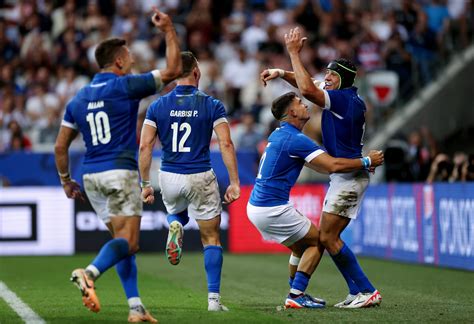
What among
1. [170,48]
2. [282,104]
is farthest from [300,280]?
[170,48]

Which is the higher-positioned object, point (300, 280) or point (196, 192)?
point (196, 192)

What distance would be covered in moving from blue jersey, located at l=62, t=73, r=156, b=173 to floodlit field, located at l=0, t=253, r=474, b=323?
1.36m

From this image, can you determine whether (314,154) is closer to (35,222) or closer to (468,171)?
(468,171)

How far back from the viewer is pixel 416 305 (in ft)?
37.4

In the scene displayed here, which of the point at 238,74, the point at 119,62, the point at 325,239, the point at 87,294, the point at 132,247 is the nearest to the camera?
the point at 87,294

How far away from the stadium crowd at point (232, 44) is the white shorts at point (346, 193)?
38.0 ft

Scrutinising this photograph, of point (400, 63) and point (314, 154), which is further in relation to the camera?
point (400, 63)

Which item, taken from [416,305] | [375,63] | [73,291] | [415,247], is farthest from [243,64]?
[416,305]

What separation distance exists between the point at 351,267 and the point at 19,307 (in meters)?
3.24

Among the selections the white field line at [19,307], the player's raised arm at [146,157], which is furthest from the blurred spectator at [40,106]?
the player's raised arm at [146,157]

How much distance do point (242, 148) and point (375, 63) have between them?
13.4 ft

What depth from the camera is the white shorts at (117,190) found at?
952 centimetres

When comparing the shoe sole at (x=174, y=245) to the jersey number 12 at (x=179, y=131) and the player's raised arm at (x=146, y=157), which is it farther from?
the jersey number 12 at (x=179, y=131)

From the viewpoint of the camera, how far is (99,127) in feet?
31.7
